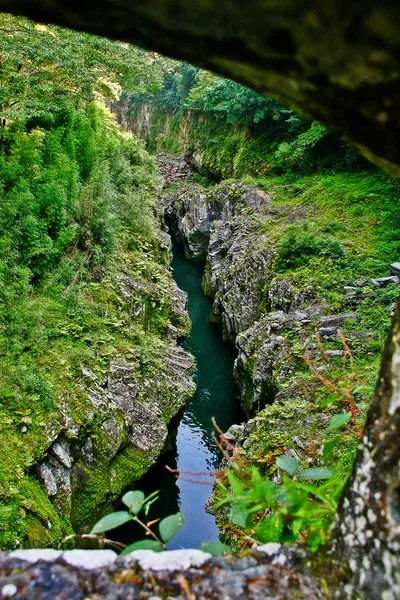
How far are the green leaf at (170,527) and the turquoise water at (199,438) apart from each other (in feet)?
11.6

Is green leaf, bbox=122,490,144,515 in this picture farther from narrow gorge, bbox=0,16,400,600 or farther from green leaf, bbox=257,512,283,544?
green leaf, bbox=257,512,283,544

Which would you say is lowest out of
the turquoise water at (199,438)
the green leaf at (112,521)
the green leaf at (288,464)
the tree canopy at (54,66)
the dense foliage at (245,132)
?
the turquoise water at (199,438)

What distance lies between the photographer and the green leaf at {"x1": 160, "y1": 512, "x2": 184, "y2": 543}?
1868 millimetres

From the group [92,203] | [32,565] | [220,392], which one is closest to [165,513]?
[220,392]

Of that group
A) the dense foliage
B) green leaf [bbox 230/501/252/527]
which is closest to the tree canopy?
the dense foliage

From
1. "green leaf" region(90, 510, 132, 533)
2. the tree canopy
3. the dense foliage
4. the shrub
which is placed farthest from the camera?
the dense foliage

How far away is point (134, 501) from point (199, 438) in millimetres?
12352

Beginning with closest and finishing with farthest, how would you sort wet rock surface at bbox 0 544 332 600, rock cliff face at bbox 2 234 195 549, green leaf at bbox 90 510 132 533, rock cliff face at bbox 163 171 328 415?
wet rock surface at bbox 0 544 332 600 → green leaf at bbox 90 510 132 533 → rock cliff face at bbox 2 234 195 549 → rock cliff face at bbox 163 171 328 415

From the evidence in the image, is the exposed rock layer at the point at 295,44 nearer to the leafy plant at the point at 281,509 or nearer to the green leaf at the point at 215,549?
the leafy plant at the point at 281,509

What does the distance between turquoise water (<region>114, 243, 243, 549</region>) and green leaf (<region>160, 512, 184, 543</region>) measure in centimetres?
355

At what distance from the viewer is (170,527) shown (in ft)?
6.31

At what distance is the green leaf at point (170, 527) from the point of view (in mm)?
1868

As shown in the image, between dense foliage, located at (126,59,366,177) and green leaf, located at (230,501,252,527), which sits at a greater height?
dense foliage, located at (126,59,366,177)

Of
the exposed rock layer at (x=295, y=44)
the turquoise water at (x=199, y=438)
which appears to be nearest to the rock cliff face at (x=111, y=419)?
the turquoise water at (x=199, y=438)
